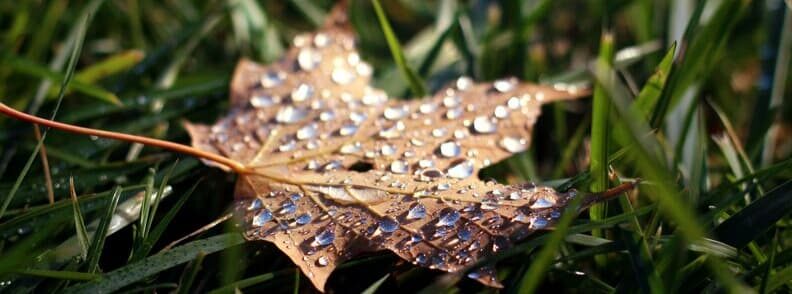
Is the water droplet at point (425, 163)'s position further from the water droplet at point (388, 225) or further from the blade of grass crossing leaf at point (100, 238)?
the blade of grass crossing leaf at point (100, 238)

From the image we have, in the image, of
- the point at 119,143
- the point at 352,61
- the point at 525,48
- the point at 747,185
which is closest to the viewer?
the point at 747,185

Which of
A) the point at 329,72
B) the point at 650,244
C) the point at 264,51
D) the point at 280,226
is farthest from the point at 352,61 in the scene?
the point at 650,244

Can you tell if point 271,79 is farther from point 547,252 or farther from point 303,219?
point 547,252

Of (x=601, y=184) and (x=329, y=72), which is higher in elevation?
(x=329, y=72)

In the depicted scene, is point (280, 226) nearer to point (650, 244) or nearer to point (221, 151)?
point (221, 151)

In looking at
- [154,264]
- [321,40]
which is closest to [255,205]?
[154,264]

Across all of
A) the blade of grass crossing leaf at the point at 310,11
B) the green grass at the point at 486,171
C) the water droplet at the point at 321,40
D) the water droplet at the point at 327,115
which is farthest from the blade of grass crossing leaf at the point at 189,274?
the blade of grass crossing leaf at the point at 310,11
